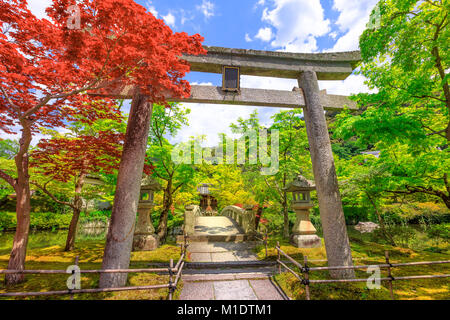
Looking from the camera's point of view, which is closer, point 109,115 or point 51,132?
point 109,115

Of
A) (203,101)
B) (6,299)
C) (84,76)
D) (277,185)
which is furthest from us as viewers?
(277,185)

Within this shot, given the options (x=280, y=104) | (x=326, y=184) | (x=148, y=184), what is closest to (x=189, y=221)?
(x=148, y=184)

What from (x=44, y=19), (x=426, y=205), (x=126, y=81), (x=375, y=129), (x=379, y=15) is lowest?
(x=426, y=205)

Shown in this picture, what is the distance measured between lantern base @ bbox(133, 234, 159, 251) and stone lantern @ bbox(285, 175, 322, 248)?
695 cm

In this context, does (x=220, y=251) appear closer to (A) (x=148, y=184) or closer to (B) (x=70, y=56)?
(A) (x=148, y=184)

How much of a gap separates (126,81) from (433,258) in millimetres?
12952

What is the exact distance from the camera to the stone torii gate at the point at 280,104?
16.2ft

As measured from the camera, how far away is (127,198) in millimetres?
4828

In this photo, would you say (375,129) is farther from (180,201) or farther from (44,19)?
(180,201)

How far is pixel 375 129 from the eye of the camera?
519 centimetres

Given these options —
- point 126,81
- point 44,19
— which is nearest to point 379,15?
point 126,81

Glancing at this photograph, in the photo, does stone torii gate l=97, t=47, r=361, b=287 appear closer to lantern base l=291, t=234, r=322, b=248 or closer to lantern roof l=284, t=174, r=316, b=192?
lantern roof l=284, t=174, r=316, b=192

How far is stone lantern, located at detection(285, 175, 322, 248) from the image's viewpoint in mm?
8805

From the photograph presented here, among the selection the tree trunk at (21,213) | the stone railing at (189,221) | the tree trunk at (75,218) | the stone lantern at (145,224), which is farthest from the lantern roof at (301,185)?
the tree trunk at (75,218)
